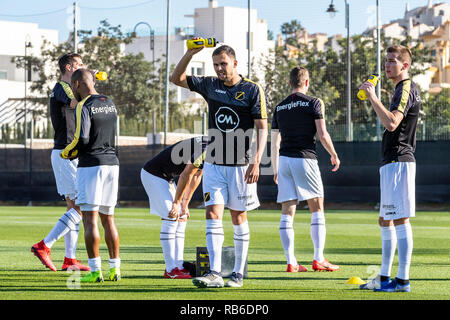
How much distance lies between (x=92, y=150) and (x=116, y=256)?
113cm

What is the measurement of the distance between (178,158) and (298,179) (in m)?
1.63

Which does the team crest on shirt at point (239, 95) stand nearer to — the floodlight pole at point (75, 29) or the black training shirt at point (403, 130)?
the black training shirt at point (403, 130)

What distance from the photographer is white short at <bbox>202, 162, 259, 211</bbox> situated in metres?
8.25

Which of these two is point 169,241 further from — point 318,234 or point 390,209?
point 390,209

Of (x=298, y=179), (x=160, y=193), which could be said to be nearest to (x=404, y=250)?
(x=298, y=179)

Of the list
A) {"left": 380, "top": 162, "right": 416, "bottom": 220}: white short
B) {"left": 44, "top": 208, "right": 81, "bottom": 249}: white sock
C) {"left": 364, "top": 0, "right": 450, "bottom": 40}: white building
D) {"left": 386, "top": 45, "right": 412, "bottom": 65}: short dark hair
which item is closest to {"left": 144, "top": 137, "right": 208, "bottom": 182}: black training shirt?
{"left": 44, "top": 208, "right": 81, "bottom": 249}: white sock

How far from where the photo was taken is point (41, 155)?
3247cm

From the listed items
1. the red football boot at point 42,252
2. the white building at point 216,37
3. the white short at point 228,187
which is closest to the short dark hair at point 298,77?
the white short at point 228,187

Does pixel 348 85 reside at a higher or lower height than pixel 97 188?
higher

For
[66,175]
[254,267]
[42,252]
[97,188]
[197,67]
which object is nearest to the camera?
[97,188]

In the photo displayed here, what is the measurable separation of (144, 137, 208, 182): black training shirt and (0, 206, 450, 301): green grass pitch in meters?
1.16

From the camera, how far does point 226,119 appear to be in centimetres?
826

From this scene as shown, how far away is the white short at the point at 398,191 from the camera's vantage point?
777cm

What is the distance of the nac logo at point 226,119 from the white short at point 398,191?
4.93ft
